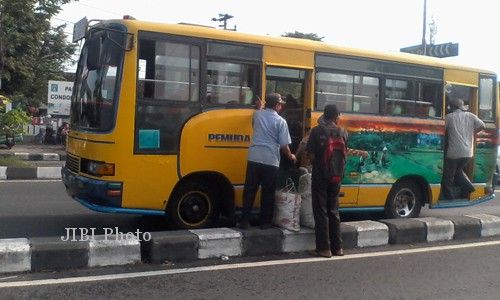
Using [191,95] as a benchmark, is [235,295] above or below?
below

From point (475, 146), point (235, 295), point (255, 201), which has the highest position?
point (475, 146)

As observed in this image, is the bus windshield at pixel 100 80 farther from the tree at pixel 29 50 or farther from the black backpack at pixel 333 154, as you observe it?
the tree at pixel 29 50

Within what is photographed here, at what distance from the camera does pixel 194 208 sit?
648 cm

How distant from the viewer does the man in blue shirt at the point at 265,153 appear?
603 cm

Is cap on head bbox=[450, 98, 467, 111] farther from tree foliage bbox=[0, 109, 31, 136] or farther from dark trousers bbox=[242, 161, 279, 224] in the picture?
tree foliage bbox=[0, 109, 31, 136]

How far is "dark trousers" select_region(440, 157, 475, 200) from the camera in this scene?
26.9 ft

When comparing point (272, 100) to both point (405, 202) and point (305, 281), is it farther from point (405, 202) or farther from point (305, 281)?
point (405, 202)

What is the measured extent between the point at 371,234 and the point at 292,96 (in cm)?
212

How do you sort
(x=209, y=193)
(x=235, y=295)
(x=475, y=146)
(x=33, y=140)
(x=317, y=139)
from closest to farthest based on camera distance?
(x=235, y=295)
(x=317, y=139)
(x=209, y=193)
(x=475, y=146)
(x=33, y=140)

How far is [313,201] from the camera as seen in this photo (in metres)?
6.01

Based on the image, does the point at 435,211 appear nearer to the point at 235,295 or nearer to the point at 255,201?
the point at 255,201

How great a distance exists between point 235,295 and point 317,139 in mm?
2093

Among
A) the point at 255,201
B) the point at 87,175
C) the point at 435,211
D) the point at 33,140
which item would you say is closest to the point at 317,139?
the point at 255,201

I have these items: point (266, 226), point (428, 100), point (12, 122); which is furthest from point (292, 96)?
point (12, 122)
